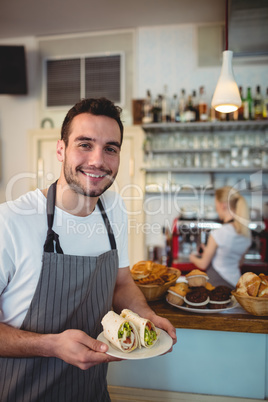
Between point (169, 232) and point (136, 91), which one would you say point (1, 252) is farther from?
point (136, 91)

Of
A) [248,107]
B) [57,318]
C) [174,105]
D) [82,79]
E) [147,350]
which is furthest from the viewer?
[82,79]

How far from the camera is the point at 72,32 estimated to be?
4.46 metres

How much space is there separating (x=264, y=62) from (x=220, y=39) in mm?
589

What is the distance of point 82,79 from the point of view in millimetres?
4496

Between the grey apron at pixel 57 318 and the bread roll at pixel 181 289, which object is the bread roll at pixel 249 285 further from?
the grey apron at pixel 57 318

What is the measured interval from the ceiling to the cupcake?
319cm

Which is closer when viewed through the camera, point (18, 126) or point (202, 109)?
point (202, 109)

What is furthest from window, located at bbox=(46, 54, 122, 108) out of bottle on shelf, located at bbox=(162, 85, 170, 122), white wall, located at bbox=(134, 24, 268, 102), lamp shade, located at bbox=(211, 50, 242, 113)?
lamp shade, located at bbox=(211, 50, 242, 113)

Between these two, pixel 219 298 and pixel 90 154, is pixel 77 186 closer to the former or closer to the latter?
pixel 90 154

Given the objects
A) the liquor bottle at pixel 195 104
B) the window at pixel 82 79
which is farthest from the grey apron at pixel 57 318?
the window at pixel 82 79

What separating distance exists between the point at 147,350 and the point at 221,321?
545 millimetres

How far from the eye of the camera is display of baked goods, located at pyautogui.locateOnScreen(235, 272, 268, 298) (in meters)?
1.60

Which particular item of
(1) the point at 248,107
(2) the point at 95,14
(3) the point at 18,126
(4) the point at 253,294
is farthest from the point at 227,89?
(3) the point at 18,126

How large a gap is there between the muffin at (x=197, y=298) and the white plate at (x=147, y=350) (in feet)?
1.31
